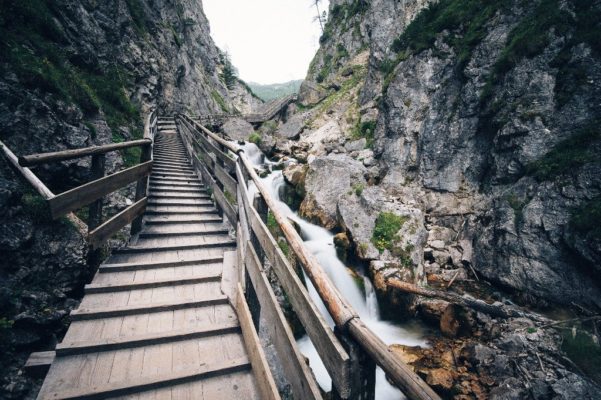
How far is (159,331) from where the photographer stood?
10.1 ft

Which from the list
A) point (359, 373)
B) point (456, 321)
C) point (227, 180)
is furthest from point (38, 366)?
point (456, 321)

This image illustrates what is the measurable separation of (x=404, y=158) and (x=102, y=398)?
45.7 feet

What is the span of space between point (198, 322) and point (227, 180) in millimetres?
2952

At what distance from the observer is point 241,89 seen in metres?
70.9

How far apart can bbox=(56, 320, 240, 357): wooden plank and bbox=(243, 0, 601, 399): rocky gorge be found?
539 cm

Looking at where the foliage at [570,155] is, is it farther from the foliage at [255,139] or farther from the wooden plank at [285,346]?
the foliage at [255,139]

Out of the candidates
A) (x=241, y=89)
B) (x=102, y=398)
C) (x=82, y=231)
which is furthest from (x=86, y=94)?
(x=241, y=89)

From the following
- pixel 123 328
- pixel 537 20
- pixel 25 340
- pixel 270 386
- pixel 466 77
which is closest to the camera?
pixel 270 386

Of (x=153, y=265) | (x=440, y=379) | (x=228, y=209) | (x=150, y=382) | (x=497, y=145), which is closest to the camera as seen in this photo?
(x=150, y=382)

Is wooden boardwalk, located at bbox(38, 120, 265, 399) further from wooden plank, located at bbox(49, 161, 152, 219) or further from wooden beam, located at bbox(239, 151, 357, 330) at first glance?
wooden beam, located at bbox(239, 151, 357, 330)

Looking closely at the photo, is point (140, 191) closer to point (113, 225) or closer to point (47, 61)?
point (113, 225)

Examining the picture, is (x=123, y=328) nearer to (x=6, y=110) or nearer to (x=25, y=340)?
(x=25, y=340)

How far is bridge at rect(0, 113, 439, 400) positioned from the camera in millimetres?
1496

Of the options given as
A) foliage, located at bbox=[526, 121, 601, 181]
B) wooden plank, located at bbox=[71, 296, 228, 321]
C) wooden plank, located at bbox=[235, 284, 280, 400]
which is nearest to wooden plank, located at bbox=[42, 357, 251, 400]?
wooden plank, located at bbox=[235, 284, 280, 400]
